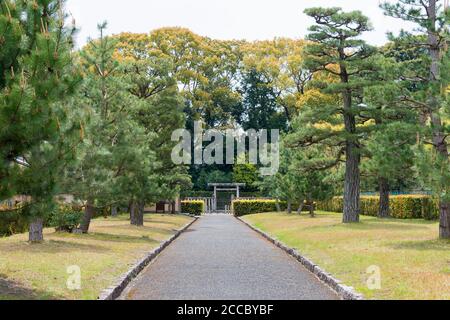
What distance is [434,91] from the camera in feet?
39.5

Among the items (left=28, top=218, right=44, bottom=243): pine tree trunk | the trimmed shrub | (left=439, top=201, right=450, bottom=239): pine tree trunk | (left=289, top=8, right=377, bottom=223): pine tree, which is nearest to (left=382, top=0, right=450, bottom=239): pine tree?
(left=439, top=201, right=450, bottom=239): pine tree trunk

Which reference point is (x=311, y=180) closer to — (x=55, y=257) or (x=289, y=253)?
(x=289, y=253)

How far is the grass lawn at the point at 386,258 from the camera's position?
7805 millimetres

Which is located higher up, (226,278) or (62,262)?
(62,262)

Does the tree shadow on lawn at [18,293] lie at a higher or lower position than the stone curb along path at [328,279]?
higher

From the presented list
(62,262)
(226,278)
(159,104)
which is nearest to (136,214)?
(159,104)

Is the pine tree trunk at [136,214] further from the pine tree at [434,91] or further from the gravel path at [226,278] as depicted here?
the pine tree at [434,91]

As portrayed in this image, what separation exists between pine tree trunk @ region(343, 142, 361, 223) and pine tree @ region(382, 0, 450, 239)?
245 inches

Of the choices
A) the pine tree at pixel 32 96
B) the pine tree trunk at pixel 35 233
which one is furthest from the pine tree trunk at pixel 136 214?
the pine tree at pixel 32 96

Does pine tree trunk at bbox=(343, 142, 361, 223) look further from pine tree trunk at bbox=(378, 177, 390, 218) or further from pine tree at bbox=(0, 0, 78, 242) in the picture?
pine tree at bbox=(0, 0, 78, 242)

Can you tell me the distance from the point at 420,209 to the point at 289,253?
1468 centimetres

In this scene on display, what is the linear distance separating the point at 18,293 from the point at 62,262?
302cm

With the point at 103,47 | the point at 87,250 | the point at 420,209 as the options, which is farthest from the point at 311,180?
the point at 87,250

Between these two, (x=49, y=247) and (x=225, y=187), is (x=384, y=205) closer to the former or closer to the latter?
(x=49, y=247)
